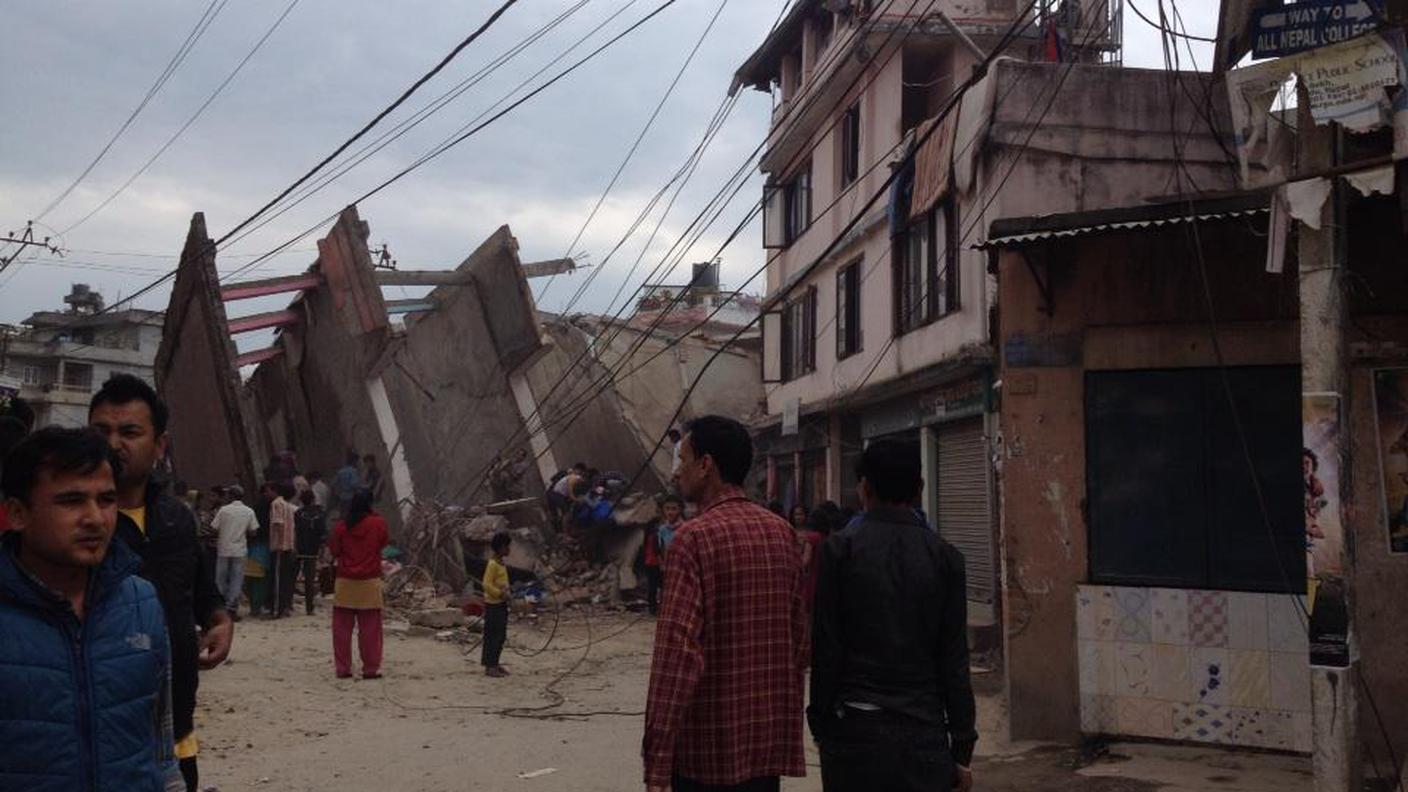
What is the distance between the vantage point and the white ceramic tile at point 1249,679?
7.96 metres

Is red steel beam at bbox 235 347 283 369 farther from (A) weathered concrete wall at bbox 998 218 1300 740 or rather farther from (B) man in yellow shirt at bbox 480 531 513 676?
(A) weathered concrete wall at bbox 998 218 1300 740

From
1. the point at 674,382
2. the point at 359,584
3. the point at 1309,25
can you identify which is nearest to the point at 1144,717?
the point at 1309,25

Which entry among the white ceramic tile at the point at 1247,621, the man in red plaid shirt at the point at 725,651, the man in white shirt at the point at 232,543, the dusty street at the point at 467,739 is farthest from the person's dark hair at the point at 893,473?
the man in white shirt at the point at 232,543

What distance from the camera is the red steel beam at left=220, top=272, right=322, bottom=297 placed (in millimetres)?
20953

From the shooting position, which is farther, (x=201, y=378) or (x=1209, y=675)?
(x=201, y=378)

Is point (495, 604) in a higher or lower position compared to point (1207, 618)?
lower

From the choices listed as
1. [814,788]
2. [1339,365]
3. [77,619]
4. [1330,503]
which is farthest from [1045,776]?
[77,619]

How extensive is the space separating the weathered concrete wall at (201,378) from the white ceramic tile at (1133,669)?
13874 mm

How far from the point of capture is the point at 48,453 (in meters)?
2.72

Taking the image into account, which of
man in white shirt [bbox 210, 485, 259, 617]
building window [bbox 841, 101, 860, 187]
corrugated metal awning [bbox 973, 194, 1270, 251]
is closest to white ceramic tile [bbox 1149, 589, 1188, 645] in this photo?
corrugated metal awning [bbox 973, 194, 1270, 251]

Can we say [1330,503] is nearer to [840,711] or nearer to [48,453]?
[840,711]

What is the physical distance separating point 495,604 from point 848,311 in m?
10.00

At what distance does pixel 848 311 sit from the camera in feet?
67.5

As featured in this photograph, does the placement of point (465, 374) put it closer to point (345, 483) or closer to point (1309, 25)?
point (345, 483)
